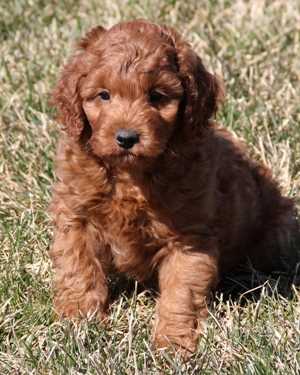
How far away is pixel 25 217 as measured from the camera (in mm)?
7465

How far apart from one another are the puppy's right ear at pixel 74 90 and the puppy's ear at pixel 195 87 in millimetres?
494

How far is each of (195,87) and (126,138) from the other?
2.25 ft

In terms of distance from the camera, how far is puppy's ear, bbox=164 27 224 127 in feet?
20.2

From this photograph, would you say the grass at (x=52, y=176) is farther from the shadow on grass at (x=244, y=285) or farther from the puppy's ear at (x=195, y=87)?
the puppy's ear at (x=195, y=87)

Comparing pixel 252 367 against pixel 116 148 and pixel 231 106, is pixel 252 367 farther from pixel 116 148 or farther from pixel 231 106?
pixel 231 106

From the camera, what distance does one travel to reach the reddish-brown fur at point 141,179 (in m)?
5.89

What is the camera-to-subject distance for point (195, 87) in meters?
6.18

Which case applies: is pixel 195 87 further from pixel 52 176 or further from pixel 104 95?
pixel 52 176

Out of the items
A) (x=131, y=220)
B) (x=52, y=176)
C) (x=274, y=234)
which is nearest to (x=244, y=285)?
(x=274, y=234)

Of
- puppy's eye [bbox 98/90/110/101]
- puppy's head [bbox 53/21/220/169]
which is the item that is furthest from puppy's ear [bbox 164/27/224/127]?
puppy's eye [bbox 98/90/110/101]

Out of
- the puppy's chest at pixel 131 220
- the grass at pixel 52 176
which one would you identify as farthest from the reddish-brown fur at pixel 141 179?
the grass at pixel 52 176

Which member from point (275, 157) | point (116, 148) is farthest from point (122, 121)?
point (275, 157)

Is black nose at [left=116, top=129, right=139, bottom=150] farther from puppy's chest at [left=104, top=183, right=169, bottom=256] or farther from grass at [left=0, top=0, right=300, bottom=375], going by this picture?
grass at [left=0, top=0, right=300, bottom=375]

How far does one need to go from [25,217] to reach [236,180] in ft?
5.14
